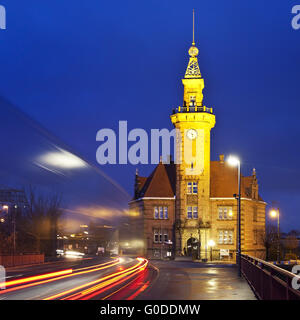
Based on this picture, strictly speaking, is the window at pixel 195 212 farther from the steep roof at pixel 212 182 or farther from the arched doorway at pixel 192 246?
the steep roof at pixel 212 182

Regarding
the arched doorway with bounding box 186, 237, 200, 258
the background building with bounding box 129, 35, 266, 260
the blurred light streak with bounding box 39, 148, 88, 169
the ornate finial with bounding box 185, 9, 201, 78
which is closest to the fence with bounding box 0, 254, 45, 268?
the blurred light streak with bounding box 39, 148, 88, 169

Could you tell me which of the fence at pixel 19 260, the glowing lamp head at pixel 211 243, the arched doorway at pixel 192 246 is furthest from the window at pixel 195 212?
the fence at pixel 19 260

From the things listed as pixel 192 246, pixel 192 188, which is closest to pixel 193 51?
pixel 192 188

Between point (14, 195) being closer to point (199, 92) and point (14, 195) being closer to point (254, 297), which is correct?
point (199, 92)

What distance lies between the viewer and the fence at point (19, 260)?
46.8 m

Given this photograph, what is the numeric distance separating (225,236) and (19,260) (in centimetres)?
3354

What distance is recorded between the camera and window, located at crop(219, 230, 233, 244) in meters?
75.1

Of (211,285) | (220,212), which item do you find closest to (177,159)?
(220,212)

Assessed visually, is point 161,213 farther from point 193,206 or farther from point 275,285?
point 275,285

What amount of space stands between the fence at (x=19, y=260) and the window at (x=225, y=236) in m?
28.0

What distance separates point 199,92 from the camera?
259 ft

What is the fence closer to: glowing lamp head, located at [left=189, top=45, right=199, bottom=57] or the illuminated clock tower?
the illuminated clock tower

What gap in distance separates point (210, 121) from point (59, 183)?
23108mm
